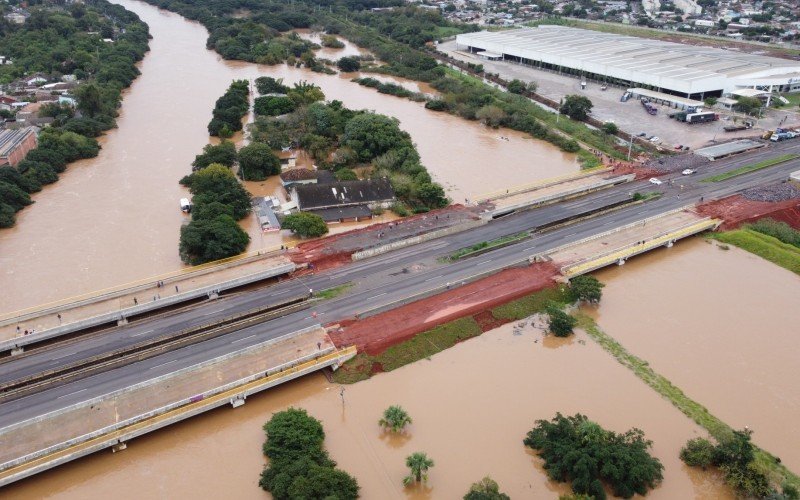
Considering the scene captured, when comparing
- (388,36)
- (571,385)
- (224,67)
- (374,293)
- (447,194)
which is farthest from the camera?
(388,36)

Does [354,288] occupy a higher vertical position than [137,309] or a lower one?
lower

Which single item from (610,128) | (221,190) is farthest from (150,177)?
(610,128)

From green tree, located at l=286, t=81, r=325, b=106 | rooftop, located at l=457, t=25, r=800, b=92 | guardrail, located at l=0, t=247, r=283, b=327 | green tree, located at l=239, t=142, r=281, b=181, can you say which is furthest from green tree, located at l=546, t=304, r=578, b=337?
rooftop, located at l=457, t=25, r=800, b=92

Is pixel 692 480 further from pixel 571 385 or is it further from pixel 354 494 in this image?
pixel 354 494

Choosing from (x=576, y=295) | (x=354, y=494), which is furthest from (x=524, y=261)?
(x=354, y=494)

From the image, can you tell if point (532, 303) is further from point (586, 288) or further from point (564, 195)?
point (564, 195)

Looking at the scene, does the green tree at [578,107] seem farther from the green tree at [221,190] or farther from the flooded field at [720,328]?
the green tree at [221,190]
